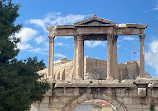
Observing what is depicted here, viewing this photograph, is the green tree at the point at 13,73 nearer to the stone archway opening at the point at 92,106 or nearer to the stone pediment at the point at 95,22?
the stone pediment at the point at 95,22

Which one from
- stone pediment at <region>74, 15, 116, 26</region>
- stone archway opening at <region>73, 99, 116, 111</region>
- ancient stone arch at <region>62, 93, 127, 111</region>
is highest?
stone pediment at <region>74, 15, 116, 26</region>

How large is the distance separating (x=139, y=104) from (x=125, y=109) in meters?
0.70

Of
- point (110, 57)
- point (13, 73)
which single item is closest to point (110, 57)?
point (110, 57)

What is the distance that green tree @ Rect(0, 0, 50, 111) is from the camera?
43.8 feet

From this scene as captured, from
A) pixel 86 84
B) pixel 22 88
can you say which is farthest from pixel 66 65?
pixel 22 88

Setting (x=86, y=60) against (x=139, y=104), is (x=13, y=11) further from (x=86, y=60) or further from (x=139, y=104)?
(x=86, y=60)

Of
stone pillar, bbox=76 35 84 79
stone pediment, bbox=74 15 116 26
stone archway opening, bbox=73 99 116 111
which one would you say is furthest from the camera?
stone archway opening, bbox=73 99 116 111

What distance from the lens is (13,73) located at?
44.8 feet

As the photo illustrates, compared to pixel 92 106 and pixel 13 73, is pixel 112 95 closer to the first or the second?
pixel 13 73

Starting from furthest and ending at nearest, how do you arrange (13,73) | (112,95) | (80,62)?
1. (80,62)
2. (112,95)
3. (13,73)

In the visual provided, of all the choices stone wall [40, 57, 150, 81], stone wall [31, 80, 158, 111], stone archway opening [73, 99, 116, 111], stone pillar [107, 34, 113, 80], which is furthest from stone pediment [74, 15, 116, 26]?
stone wall [40, 57, 150, 81]

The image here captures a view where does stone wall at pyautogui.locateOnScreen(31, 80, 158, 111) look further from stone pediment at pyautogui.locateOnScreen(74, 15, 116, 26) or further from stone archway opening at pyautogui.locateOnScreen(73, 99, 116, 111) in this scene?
stone archway opening at pyautogui.locateOnScreen(73, 99, 116, 111)

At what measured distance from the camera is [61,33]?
28516 millimetres

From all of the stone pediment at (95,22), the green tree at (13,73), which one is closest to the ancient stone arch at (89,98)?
the green tree at (13,73)
